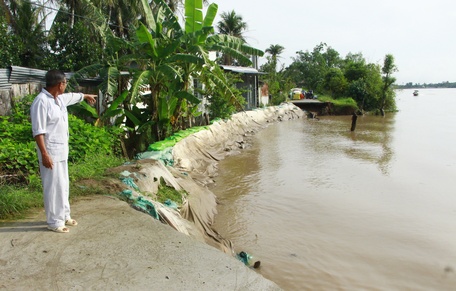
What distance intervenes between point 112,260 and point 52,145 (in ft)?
4.50

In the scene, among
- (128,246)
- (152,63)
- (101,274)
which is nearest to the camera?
(101,274)

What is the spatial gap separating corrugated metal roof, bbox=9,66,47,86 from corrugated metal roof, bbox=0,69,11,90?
12 cm

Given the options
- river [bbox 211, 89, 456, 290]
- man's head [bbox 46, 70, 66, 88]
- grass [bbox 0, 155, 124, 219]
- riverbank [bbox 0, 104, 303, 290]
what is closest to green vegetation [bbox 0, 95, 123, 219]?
grass [bbox 0, 155, 124, 219]

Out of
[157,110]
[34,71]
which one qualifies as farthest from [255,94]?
[34,71]

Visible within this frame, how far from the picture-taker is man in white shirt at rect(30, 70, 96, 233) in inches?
152

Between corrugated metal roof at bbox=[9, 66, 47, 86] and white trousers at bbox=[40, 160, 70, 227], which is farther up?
corrugated metal roof at bbox=[9, 66, 47, 86]

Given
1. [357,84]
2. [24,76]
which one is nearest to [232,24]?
[357,84]

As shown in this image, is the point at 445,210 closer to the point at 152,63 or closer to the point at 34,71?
the point at 152,63

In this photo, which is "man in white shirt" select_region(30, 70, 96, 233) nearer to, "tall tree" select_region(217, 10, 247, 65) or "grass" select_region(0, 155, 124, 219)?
"grass" select_region(0, 155, 124, 219)

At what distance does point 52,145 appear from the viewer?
397 centimetres

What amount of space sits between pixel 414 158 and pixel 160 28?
421 inches

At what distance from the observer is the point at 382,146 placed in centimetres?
1780

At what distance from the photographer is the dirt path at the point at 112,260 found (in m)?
3.29

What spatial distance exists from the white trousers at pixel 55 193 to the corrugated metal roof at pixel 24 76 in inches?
250
